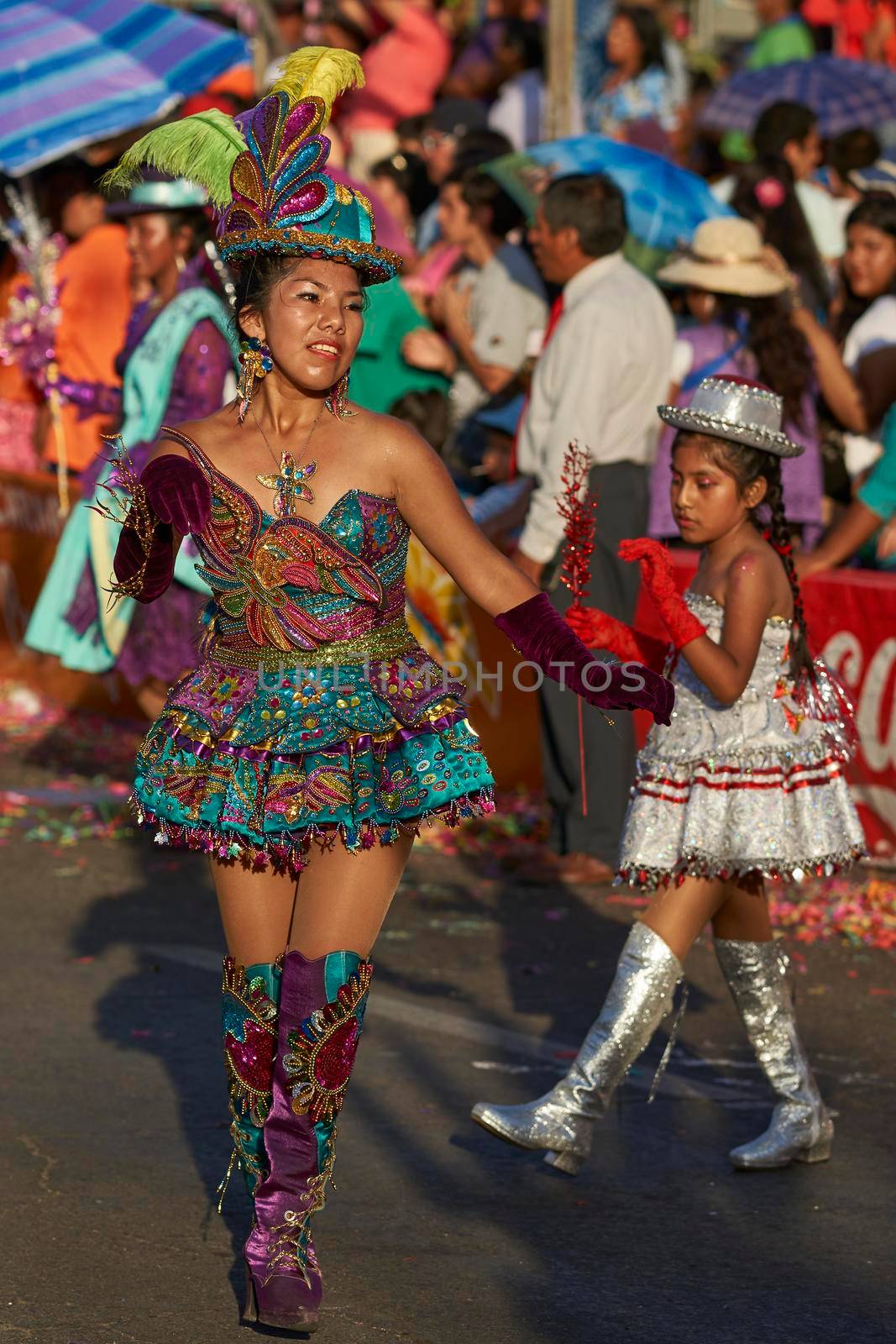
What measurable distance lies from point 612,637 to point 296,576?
94 centimetres

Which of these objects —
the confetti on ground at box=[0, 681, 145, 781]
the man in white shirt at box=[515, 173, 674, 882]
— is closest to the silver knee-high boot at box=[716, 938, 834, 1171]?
the man in white shirt at box=[515, 173, 674, 882]

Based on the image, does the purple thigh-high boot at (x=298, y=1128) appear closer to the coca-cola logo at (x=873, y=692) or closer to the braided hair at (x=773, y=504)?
the braided hair at (x=773, y=504)

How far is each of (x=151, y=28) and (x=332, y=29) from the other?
2620 millimetres

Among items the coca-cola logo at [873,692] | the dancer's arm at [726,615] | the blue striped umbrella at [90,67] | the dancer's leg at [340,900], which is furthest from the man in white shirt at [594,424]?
the blue striped umbrella at [90,67]

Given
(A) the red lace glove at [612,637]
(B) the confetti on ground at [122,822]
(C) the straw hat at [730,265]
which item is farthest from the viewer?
(C) the straw hat at [730,265]

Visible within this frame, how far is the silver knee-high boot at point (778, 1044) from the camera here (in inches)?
191

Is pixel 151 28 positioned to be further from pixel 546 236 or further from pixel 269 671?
pixel 269 671

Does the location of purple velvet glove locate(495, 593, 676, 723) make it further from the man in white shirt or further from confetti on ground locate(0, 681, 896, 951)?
the man in white shirt

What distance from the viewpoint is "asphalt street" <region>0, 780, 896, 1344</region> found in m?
3.99

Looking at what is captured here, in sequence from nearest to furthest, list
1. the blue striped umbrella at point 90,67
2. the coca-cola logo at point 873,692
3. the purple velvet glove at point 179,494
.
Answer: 1. the purple velvet glove at point 179,494
2. the coca-cola logo at point 873,692
3. the blue striped umbrella at point 90,67

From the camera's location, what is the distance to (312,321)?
155 inches

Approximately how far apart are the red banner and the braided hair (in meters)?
2.26

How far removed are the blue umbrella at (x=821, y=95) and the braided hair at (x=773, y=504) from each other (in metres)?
7.00

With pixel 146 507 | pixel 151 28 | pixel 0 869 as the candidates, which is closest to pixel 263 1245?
pixel 146 507
